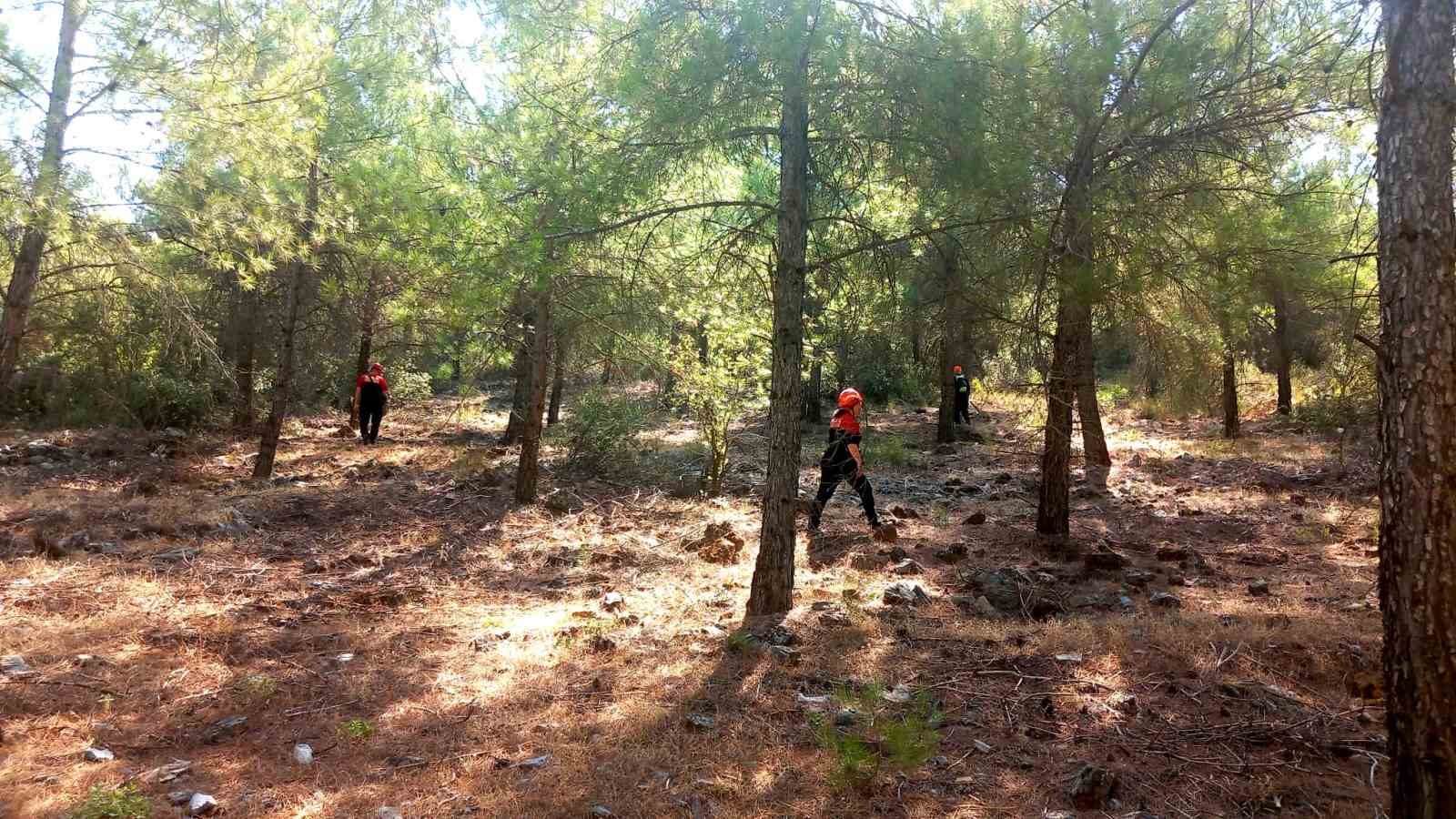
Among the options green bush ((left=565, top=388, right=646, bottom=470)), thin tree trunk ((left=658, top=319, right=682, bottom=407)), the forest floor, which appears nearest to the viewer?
the forest floor

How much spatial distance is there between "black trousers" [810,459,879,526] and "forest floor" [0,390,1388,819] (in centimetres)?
27

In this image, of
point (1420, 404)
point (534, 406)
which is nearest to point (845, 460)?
point (534, 406)

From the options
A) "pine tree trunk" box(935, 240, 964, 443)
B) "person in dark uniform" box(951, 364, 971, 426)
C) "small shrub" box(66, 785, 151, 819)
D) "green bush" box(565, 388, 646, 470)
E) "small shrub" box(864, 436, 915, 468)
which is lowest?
"small shrub" box(66, 785, 151, 819)

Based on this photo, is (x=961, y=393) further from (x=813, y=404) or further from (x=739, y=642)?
(x=739, y=642)

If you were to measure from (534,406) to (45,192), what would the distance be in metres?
5.15

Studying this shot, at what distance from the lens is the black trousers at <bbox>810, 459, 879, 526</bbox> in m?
8.62

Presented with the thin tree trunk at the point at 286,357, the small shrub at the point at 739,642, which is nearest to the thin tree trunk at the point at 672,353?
the thin tree trunk at the point at 286,357

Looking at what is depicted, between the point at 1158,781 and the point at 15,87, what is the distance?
359 inches

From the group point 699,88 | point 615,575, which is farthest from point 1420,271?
point 615,575

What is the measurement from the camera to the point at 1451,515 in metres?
2.57

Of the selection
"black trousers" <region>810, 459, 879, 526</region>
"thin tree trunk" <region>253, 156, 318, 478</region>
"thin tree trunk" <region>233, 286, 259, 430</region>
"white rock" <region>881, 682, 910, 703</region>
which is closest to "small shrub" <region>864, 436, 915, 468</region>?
"black trousers" <region>810, 459, 879, 526</region>

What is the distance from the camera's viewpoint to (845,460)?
8758 mm

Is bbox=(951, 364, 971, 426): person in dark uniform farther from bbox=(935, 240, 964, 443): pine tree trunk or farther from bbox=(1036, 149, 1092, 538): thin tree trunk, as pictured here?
bbox=(935, 240, 964, 443): pine tree trunk

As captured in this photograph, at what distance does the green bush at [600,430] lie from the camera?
12.3 meters
